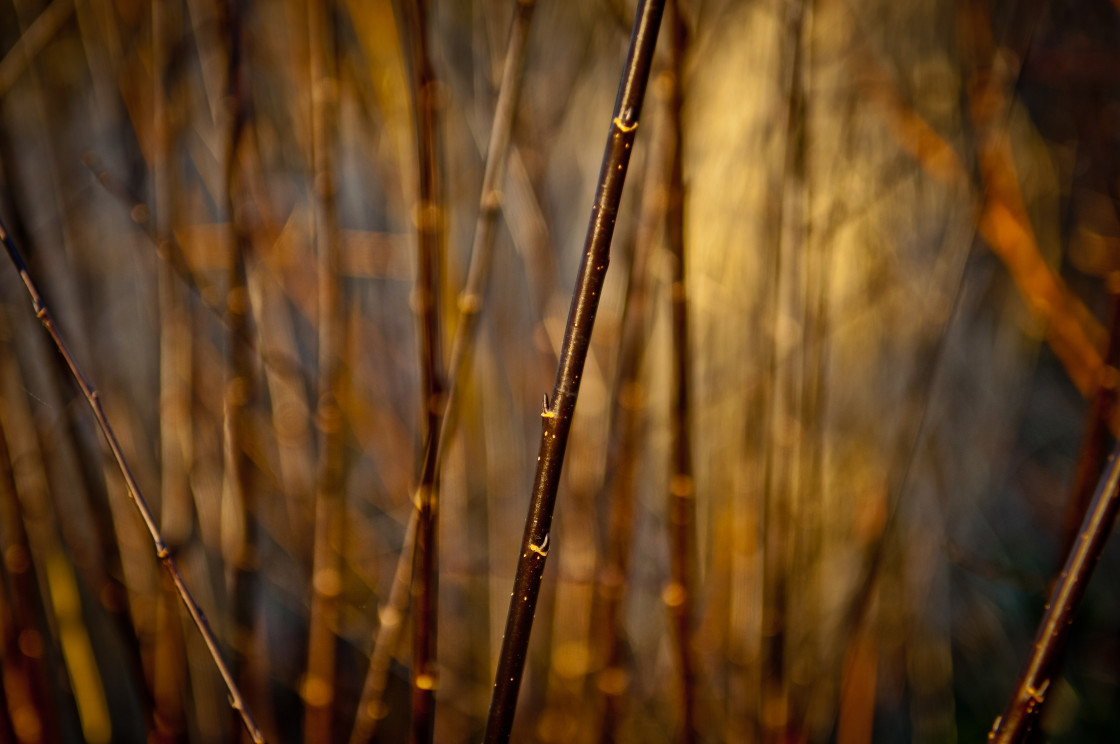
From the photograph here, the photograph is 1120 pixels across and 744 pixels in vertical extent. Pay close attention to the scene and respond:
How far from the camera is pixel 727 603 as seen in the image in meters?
0.99

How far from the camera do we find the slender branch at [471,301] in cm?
39

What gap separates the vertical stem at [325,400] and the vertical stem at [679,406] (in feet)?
0.85

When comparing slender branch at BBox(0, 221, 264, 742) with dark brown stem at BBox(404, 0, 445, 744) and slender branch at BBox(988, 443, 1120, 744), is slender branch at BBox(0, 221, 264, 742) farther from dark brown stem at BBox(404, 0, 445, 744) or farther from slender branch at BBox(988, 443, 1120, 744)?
slender branch at BBox(988, 443, 1120, 744)

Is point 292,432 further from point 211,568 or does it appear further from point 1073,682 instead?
point 1073,682

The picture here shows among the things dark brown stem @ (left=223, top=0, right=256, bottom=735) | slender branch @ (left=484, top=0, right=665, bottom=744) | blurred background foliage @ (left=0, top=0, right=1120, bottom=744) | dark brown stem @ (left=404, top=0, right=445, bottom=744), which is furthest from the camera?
blurred background foliage @ (left=0, top=0, right=1120, bottom=744)

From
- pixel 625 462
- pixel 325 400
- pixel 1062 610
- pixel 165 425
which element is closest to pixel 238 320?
pixel 325 400

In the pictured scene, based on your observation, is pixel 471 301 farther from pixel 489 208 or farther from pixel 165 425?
pixel 165 425

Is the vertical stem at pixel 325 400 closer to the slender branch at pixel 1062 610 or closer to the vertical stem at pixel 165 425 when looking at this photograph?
the vertical stem at pixel 165 425

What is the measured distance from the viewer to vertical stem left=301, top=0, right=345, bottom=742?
1.62 feet

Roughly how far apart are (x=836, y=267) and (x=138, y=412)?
1.61m

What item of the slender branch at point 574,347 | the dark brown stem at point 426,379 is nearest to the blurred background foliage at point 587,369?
the dark brown stem at point 426,379

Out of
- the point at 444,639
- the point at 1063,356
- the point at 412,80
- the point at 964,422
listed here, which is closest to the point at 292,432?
the point at 444,639

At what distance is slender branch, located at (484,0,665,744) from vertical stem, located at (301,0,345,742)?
0.30 m

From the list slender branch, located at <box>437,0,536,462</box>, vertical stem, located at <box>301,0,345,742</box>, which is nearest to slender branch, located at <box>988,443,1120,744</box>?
slender branch, located at <box>437,0,536,462</box>
